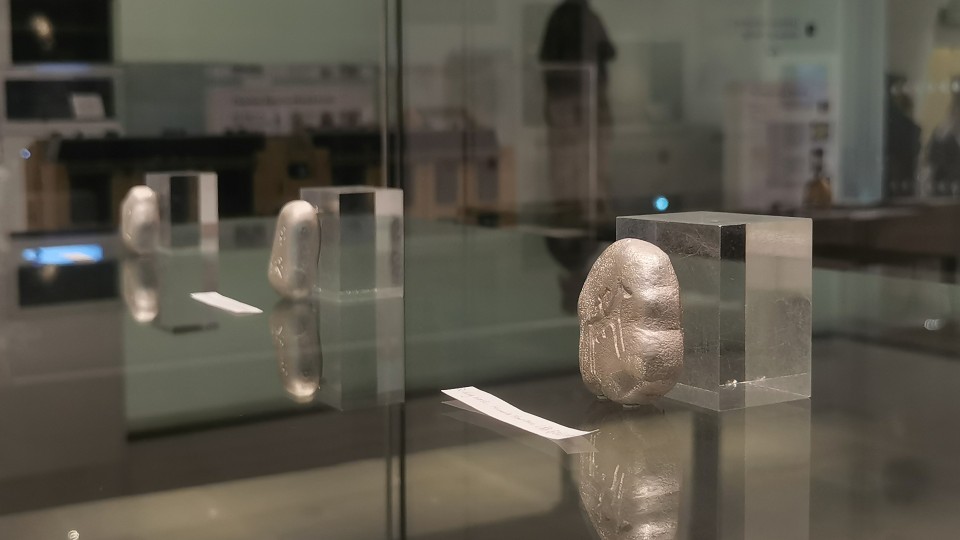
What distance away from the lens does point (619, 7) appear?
4723mm

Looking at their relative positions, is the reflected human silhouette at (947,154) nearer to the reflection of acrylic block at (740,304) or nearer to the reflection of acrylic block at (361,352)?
the reflection of acrylic block at (361,352)

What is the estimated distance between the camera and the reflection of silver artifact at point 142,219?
3738 mm

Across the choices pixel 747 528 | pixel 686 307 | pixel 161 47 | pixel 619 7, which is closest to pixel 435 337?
pixel 686 307

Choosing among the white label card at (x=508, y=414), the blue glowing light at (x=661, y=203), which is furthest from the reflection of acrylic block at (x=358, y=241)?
the blue glowing light at (x=661, y=203)

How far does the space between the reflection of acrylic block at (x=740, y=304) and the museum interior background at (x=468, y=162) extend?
13 cm

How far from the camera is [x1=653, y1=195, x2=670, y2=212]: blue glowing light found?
15.5 feet

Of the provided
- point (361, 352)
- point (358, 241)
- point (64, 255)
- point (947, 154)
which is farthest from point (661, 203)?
point (361, 352)

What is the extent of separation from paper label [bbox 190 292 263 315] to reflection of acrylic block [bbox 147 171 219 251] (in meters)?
0.80

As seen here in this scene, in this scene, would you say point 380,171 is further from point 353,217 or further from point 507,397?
point 507,397

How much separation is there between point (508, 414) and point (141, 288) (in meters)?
1.59

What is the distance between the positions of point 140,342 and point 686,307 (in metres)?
1.19

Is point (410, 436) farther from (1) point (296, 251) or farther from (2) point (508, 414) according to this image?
(1) point (296, 251)

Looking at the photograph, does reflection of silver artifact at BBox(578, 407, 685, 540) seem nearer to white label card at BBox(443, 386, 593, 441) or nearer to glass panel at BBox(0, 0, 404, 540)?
white label card at BBox(443, 386, 593, 441)

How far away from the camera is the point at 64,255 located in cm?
408
